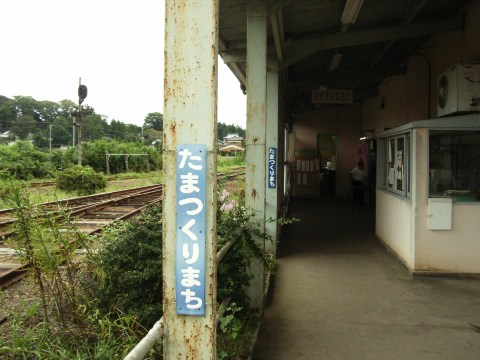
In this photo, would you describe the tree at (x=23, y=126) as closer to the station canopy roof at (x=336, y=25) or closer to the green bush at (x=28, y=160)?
the green bush at (x=28, y=160)

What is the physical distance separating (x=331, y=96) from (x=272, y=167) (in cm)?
547

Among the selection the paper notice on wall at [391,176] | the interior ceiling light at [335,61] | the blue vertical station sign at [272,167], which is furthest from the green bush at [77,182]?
the paper notice on wall at [391,176]

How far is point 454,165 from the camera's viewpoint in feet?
22.3

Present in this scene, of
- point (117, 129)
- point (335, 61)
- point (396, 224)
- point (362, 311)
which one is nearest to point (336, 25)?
point (335, 61)

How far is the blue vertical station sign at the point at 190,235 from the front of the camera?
7.48 feet

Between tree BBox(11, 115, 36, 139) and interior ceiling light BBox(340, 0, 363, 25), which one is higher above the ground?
tree BBox(11, 115, 36, 139)

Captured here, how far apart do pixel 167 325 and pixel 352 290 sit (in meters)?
4.58

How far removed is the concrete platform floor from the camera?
14.7ft

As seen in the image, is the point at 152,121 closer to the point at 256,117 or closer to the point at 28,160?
the point at 28,160

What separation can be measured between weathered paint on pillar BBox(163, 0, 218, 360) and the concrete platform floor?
2079 millimetres

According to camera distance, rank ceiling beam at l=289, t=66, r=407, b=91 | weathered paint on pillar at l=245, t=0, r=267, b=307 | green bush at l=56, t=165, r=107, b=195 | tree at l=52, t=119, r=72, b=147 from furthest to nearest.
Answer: tree at l=52, t=119, r=72, b=147
green bush at l=56, t=165, r=107, b=195
ceiling beam at l=289, t=66, r=407, b=91
weathered paint on pillar at l=245, t=0, r=267, b=307

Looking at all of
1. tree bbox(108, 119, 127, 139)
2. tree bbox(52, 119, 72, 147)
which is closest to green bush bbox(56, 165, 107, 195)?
tree bbox(52, 119, 72, 147)

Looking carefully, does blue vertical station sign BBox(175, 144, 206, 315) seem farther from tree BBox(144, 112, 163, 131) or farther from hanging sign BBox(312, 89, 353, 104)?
tree BBox(144, 112, 163, 131)

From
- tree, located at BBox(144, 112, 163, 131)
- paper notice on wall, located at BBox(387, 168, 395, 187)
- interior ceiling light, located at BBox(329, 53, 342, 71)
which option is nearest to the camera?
paper notice on wall, located at BBox(387, 168, 395, 187)
